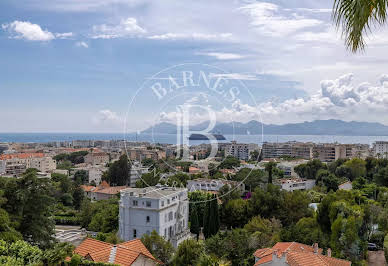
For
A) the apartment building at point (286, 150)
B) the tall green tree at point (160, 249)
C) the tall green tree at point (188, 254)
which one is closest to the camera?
the tall green tree at point (188, 254)

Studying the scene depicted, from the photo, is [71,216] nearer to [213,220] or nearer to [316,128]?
[213,220]

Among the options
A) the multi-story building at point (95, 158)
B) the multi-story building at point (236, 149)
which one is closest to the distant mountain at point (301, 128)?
the multi-story building at point (236, 149)

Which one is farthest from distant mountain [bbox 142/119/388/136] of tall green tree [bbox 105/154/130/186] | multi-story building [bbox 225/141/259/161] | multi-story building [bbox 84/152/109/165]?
multi-story building [bbox 84/152/109/165]

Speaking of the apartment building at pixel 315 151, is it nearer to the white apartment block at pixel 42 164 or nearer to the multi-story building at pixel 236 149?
the multi-story building at pixel 236 149

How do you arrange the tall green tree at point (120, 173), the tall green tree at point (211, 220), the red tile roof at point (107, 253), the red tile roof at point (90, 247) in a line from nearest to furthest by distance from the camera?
the red tile roof at point (107, 253) → the red tile roof at point (90, 247) → the tall green tree at point (211, 220) → the tall green tree at point (120, 173)

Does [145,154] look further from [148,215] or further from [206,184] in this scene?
[148,215]

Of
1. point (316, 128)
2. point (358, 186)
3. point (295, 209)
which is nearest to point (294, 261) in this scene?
point (295, 209)
